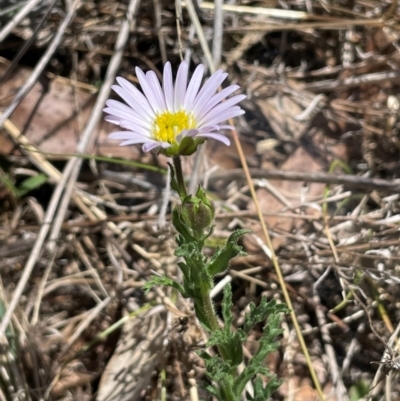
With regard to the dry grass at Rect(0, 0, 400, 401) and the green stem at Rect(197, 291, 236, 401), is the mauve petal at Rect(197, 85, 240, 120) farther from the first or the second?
the dry grass at Rect(0, 0, 400, 401)

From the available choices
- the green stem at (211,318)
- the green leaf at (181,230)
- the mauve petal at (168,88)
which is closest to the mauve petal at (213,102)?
the mauve petal at (168,88)

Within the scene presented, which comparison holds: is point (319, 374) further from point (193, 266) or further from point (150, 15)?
point (150, 15)

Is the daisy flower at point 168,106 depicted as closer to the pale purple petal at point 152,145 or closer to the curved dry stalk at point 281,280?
the pale purple petal at point 152,145

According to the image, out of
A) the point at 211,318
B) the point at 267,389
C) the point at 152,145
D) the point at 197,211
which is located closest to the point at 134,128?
the point at 152,145

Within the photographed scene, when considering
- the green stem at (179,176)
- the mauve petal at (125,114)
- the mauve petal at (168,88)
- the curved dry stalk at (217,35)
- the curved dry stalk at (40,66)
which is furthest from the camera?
the curved dry stalk at (217,35)

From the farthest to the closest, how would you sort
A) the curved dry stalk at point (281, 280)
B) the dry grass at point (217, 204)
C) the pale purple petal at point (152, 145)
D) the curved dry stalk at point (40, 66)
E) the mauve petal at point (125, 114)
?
1. the curved dry stalk at point (40, 66)
2. the dry grass at point (217, 204)
3. the curved dry stalk at point (281, 280)
4. the mauve petal at point (125, 114)
5. the pale purple petal at point (152, 145)

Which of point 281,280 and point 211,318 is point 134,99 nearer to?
point 211,318

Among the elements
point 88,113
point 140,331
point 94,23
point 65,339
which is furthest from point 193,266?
point 94,23
